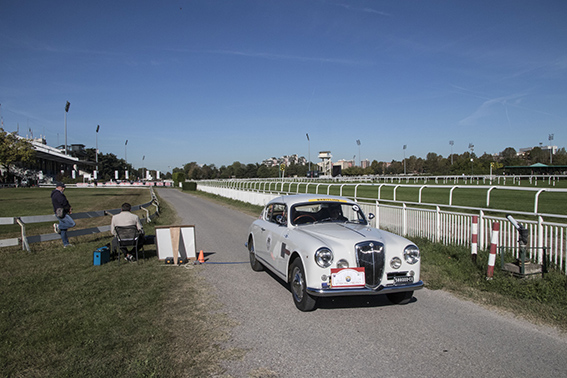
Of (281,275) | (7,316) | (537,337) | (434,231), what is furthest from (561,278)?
(7,316)

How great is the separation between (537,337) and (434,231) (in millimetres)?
5841

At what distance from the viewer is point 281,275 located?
6527 millimetres

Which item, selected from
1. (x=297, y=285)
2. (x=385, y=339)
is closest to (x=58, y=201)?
(x=297, y=285)

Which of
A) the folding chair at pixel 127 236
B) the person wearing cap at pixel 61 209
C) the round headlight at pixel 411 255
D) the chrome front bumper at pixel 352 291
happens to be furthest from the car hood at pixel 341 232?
the person wearing cap at pixel 61 209

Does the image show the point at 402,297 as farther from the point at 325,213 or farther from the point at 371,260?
the point at 325,213

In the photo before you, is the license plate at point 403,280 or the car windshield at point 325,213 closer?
the license plate at point 403,280

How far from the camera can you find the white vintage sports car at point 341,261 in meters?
5.36

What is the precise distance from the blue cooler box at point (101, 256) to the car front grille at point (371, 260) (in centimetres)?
621

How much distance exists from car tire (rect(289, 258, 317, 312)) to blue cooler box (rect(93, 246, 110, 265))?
200 inches

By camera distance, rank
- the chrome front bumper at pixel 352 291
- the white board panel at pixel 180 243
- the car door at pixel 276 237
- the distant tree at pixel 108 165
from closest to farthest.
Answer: the chrome front bumper at pixel 352 291 < the car door at pixel 276 237 < the white board panel at pixel 180 243 < the distant tree at pixel 108 165

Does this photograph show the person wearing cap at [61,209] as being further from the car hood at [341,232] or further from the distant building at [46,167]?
the distant building at [46,167]

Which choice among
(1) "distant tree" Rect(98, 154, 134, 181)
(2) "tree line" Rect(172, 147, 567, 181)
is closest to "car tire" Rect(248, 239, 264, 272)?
(2) "tree line" Rect(172, 147, 567, 181)

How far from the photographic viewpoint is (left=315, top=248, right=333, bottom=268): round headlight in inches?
211

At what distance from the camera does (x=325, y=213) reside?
732 cm
